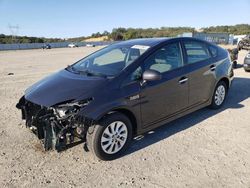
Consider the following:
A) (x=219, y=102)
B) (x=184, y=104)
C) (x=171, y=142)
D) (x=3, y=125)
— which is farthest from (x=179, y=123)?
(x=3, y=125)

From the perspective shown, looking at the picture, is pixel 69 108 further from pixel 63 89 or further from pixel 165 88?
pixel 165 88

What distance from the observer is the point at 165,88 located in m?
4.59

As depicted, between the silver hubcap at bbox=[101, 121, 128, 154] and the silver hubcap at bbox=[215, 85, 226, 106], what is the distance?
2.84 m

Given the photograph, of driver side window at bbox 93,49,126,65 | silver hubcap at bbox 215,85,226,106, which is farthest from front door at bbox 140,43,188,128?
silver hubcap at bbox 215,85,226,106

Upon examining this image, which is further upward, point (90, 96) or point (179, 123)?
point (90, 96)

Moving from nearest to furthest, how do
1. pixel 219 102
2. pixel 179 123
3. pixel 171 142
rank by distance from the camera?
pixel 171 142, pixel 179 123, pixel 219 102

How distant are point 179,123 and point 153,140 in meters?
0.98

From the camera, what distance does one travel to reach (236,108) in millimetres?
6375

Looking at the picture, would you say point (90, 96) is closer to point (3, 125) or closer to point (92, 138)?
point (92, 138)

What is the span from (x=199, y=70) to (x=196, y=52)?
390 millimetres

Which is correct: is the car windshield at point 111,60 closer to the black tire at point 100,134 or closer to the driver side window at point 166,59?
the driver side window at point 166,59

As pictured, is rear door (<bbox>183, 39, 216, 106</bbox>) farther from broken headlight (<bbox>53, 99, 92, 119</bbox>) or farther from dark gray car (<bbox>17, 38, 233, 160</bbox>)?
broken headlight (<bbox>53, 99, 92, 119</bbox>)

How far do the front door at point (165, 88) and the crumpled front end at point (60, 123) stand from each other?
1015 mm

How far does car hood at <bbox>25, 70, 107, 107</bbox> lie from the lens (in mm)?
3852
